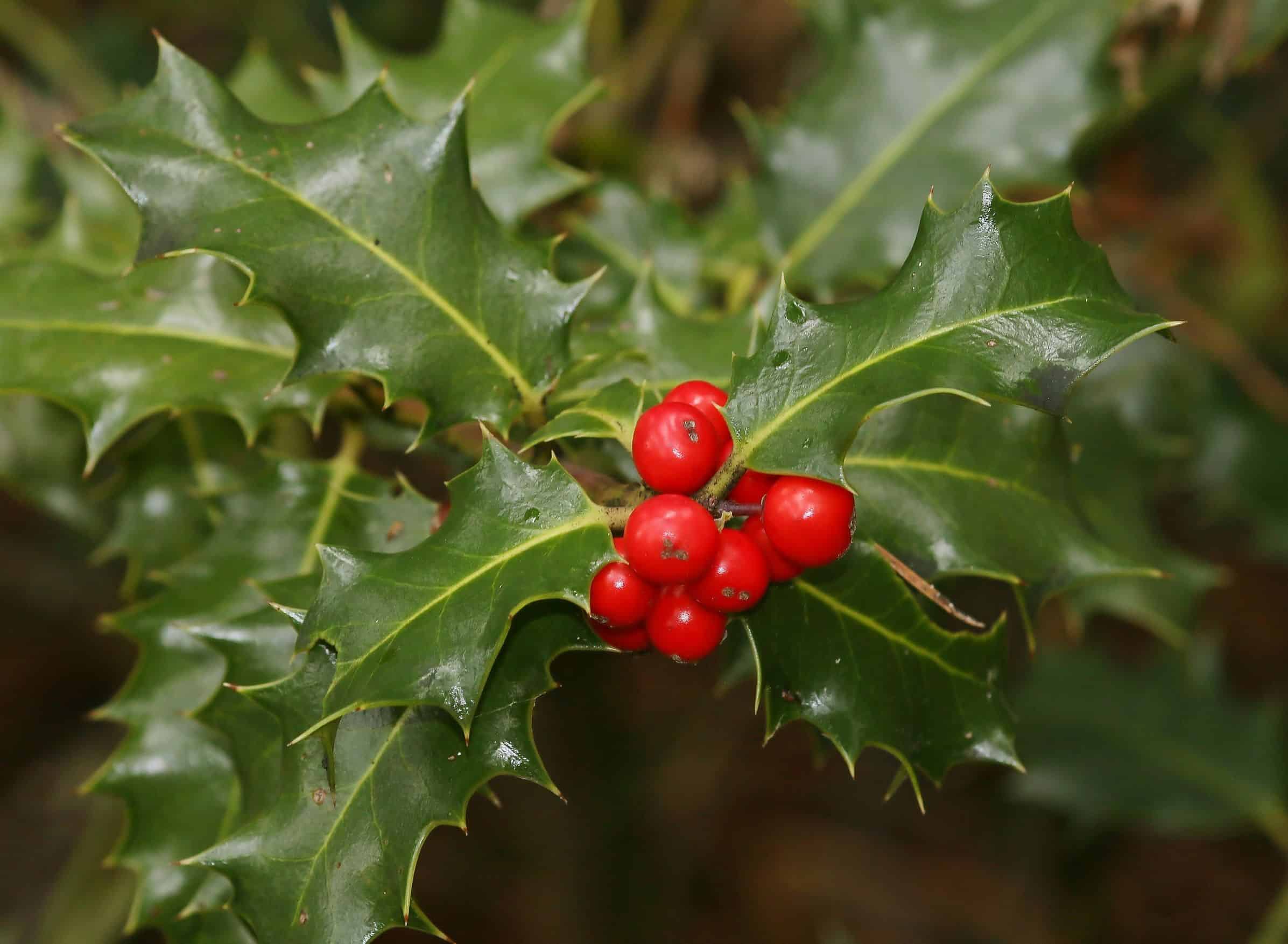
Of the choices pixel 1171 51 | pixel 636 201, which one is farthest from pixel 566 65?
pixel 1171 51

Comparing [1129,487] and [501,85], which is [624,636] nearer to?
[501,85]

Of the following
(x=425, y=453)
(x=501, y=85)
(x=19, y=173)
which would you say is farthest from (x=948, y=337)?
(x=19, y=173)

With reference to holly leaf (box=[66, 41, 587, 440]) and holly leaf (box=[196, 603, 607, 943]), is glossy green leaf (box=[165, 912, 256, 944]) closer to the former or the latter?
holly leaf (box=[196, 603, 607, 943])

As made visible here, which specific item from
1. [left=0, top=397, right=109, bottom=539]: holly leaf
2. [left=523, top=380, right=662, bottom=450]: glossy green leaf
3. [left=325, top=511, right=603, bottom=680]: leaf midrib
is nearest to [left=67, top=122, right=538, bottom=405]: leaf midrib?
[left=523, top=380, right=662, bottom=450]: glossy green leaf

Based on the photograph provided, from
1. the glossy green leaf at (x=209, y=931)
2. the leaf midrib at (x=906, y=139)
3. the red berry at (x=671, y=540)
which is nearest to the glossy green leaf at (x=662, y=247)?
the leaf midrib at (x=906, y=139)

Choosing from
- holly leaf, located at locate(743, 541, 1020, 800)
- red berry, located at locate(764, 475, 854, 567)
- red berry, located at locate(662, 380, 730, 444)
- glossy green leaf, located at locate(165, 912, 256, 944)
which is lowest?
glossy green leaf, located at locate(165, 912, 256, 944)

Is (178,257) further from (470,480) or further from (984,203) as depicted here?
(984,203)
